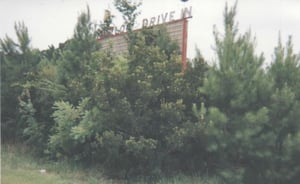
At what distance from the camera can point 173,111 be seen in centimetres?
733

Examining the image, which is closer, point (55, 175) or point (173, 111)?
point (173, 111)

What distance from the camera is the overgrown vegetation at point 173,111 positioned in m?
6.52

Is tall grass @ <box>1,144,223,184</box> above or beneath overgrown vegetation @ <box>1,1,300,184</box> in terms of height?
beneath

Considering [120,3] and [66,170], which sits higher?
[120,3]

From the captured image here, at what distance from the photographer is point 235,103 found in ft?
21.8

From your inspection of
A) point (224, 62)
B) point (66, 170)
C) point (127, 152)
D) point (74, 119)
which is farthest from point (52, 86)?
point (224, 62)

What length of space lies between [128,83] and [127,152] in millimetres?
1169

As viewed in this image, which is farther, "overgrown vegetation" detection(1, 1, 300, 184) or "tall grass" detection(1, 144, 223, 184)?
"tall grass" detection(1, 144, 223, 184)

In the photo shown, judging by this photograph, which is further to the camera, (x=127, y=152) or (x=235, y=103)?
(x=127, y=152)

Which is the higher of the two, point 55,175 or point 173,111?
point 173,111

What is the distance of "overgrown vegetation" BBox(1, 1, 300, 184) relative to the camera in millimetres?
6523

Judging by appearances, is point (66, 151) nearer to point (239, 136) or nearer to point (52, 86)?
point (52, 86)

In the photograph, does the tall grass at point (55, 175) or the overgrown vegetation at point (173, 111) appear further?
the tall grass at point (55, 175)

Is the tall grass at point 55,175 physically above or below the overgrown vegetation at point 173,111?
below
